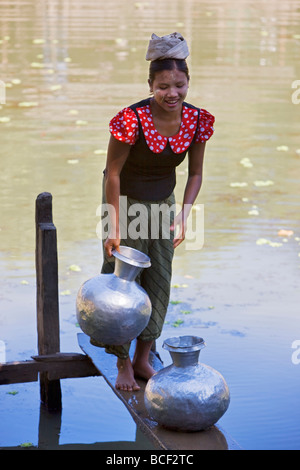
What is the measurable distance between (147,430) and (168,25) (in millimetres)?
15629

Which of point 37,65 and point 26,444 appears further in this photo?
point 37,65

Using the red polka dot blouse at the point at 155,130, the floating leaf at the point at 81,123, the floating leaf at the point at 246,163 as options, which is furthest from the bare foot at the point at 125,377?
the floating leaf at the point at 81,123

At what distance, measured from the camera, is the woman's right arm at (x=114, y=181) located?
4.28m

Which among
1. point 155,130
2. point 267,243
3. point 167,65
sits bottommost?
point 267,243

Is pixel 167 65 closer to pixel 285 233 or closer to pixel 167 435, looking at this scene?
pixel 167 435

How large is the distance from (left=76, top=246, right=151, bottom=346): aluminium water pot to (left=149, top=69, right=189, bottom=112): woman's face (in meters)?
0.69

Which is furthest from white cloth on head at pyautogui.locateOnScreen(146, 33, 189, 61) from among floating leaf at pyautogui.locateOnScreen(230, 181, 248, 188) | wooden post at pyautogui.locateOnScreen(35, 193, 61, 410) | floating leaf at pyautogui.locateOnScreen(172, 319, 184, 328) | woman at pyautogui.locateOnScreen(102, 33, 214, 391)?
floating leaf at pyautogui.locateOnScreen(230, 181, 248, 188)

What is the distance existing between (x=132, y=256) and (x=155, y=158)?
48 cm

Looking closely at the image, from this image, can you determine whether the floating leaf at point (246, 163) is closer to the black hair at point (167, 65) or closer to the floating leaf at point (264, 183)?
the floating leaf at point (264, 183)

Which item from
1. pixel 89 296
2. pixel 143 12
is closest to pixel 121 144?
pixel 89 296

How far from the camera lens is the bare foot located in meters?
4.46

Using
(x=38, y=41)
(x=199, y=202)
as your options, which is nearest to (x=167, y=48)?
(x=199, y=202)

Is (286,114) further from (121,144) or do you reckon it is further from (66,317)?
(121,144)

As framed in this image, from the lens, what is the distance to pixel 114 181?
4309 millimetres
